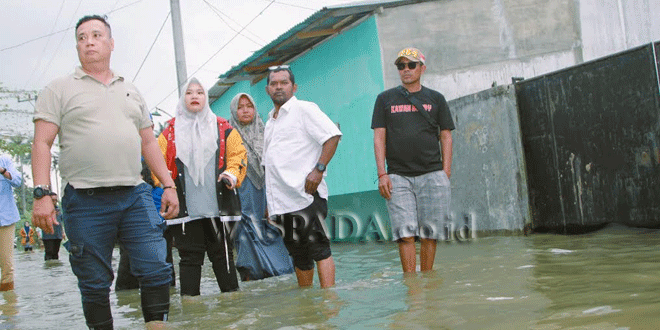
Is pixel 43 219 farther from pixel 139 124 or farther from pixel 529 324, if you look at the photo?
pixel 529 324

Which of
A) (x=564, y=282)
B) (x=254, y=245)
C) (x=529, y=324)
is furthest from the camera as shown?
(x=254, y=245)

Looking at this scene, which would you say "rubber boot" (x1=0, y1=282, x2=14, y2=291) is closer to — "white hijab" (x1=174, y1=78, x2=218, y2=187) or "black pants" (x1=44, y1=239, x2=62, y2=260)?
"white hijab" (x1=174, y1=78, x2=218, y2=187)

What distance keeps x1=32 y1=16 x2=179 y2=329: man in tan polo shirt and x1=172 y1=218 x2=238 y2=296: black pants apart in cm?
162

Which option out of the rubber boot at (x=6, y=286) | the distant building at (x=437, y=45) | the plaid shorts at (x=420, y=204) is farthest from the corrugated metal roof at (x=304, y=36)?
the plaid shorts at (x=420, y=204)

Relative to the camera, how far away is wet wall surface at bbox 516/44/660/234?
27.0 ft

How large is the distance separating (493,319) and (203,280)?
199 inches

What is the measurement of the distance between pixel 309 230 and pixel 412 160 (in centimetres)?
101

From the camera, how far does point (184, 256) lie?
18.8 feet

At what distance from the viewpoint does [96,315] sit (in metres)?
3.88

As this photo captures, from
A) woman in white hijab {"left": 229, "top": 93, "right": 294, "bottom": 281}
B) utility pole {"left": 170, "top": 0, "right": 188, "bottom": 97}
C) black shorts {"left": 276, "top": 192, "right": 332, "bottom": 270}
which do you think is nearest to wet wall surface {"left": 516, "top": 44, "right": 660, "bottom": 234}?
woman in white hijab {"left": 229, "top": 93, "right": 294, "bottom": 281}

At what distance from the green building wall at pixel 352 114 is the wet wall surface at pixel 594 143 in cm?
369

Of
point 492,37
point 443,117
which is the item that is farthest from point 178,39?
point 443,117

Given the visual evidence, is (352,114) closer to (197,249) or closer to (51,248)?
(197,249)

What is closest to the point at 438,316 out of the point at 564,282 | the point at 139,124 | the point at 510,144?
the point at 564,282
